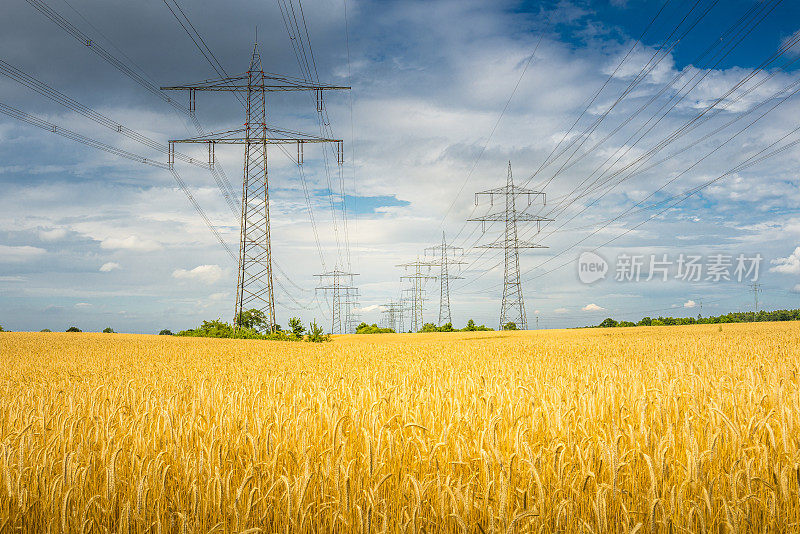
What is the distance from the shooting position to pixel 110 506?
3.27 metres

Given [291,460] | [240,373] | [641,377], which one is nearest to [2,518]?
[291,460]

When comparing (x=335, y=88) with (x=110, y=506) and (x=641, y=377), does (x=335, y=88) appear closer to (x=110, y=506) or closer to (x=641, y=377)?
(x=641, y=377)

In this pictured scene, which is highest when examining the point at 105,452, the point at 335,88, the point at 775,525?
the point at 335,88

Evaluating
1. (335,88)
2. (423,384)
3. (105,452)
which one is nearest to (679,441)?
(423,384)

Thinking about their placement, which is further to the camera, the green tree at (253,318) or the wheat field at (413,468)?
the green tree at (253,318)

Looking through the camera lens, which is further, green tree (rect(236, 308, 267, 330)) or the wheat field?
green tree (rect(236, 308, 267, 330))

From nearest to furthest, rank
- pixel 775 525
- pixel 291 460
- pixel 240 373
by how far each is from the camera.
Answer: pixel 775 525, pixel 291 460, pixel 240 373

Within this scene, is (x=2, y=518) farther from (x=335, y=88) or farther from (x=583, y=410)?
(x=335, y=88)

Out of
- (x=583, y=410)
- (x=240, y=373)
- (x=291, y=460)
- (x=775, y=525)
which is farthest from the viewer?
(x=240, y=373)

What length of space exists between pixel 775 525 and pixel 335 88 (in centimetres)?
3119

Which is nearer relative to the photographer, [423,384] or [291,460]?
[291,460]

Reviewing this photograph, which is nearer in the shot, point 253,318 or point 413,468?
point 413,468

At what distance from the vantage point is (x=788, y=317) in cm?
7125

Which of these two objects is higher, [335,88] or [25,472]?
[335,88]
